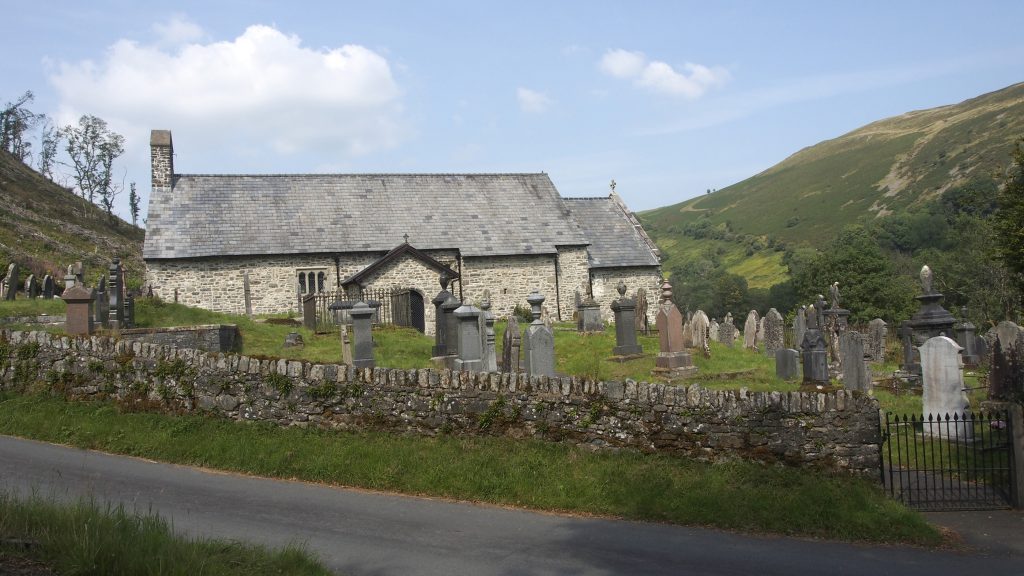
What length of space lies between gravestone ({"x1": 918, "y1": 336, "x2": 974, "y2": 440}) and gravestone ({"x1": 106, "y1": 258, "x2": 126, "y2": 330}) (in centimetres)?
1833

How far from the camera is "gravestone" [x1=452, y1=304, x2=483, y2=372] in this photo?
15.9 m

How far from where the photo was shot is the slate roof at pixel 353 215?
33000 mm

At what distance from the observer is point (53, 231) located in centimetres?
4384

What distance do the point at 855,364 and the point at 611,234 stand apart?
84.9 ft

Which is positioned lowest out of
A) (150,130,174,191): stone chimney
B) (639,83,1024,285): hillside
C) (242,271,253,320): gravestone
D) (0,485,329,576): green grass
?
(0,485,329,576): green grass

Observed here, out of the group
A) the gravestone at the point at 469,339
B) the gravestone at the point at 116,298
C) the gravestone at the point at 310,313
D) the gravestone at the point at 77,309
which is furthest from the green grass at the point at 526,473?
the gravestone at the point at 310,313

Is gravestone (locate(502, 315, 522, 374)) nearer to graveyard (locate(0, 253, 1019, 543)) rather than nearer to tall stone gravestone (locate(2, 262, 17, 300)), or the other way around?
graveyard (locate(0, 253, 1019, 543))

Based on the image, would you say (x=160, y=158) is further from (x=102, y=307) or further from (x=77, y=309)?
(x=77, y=309)

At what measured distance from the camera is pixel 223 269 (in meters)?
32.3

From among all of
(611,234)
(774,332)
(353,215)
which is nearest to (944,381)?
(774,332)

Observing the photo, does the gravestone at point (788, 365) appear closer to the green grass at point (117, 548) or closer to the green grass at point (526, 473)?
the green grass at point (526, 473)

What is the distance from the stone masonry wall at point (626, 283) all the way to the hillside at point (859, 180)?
62.2 meters

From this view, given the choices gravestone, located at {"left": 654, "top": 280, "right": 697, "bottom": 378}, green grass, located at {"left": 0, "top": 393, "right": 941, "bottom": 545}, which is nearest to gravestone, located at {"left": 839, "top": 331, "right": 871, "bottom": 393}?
gravestone, located at {"left": 654, "top": 280, "right": 697, "bottom": 378}

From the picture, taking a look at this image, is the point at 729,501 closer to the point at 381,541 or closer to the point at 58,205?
the point at 381,541
